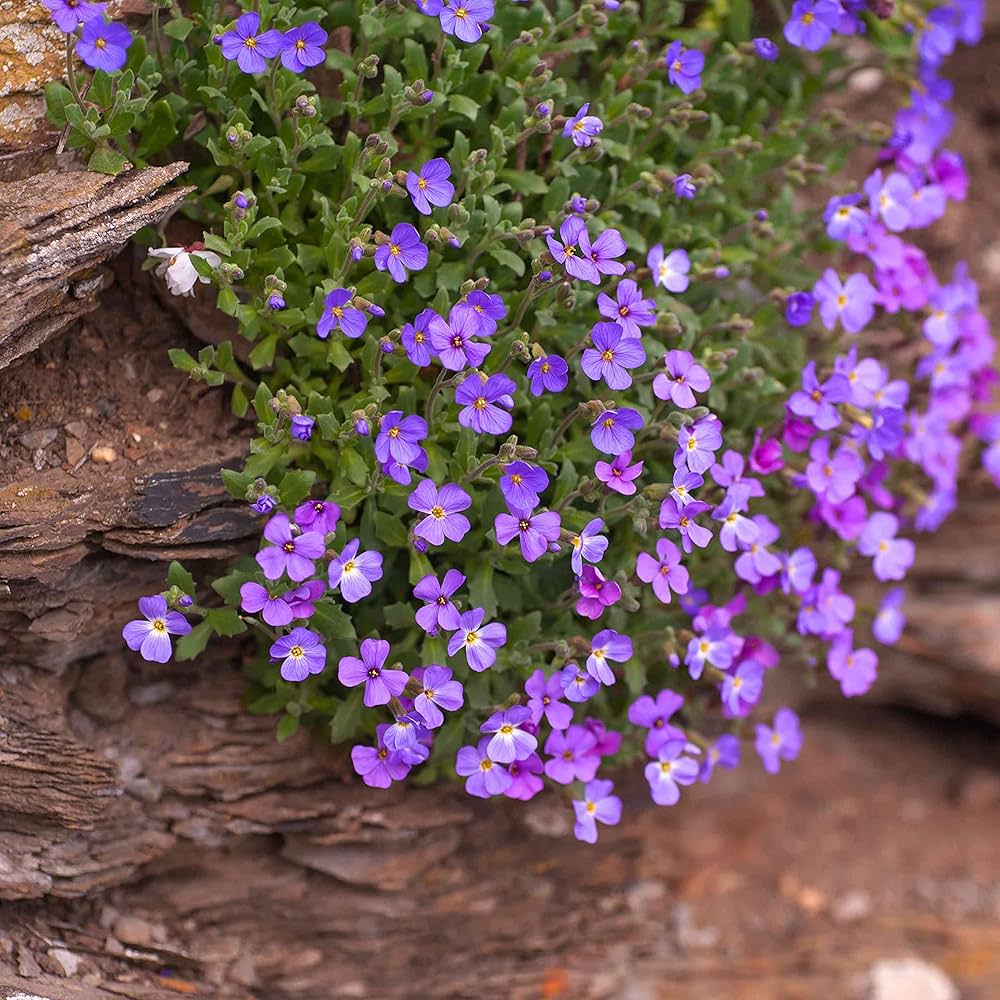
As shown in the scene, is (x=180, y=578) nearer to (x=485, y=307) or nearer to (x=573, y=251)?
(x=485, y=307)


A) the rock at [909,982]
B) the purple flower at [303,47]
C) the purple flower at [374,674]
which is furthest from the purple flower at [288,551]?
the rock at [909,982]

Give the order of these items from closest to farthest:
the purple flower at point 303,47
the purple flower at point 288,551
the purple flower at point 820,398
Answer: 1. the purple flower at point 288,551
2. the purple flower at point 303,47
3. the purple flower at point 820,398

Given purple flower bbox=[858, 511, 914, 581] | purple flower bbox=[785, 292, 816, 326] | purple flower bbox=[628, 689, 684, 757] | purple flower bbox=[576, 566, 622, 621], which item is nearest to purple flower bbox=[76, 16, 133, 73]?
purple flower bbox=[576, 566, 622, 621]

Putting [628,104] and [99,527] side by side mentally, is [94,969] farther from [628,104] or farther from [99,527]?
[628,104]

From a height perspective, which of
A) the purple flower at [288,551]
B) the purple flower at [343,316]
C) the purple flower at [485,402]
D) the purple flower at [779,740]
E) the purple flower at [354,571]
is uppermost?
the purple flower at [343,316]

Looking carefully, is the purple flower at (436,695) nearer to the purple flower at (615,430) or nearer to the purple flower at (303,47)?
the purple flower at (615,430)

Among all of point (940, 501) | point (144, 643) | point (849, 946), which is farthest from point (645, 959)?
point (144, 643)

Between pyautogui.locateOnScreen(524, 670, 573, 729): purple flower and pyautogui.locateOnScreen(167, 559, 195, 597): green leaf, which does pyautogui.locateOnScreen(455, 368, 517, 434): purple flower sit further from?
pyautogui.locateOnScreen(167, 559, 195, 597): green leaf

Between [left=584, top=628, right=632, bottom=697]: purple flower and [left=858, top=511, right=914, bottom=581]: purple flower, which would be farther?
[left=858, top=511, right=914, bottom=581]: purple flower
